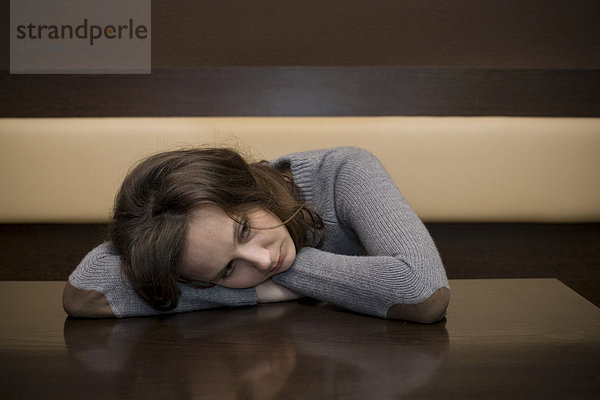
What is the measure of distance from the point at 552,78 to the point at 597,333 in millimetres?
835

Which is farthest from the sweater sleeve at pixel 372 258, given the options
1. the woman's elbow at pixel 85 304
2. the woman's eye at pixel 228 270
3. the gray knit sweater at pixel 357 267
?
the woman's elbow at pixel 85 304

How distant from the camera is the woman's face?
846mm

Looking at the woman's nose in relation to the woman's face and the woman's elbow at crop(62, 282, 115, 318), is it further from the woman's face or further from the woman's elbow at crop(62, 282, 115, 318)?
the woman's elbow at crop(62, 282, 115, 318)

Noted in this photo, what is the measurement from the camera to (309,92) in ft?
4.78

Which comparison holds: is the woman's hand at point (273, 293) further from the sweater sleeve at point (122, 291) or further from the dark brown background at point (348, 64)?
the dark brown background at point (348, 64)

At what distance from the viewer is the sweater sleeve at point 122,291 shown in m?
0.92

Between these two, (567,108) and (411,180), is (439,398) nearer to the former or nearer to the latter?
(411,180)

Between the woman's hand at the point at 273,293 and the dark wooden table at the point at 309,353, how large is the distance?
2 centimetres

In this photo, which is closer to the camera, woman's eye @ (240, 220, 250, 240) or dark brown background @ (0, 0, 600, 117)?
woman's eye @ (240, 220, 250, 240)

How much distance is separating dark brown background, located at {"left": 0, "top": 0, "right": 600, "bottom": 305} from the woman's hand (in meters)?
0.58

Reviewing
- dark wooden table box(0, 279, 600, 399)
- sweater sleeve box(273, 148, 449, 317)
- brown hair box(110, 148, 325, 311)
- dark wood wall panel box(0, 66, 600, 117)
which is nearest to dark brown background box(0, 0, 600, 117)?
dark wood wall panel box(0, 66, 600, 117)

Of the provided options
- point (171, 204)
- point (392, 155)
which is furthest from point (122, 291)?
point (392, 155)

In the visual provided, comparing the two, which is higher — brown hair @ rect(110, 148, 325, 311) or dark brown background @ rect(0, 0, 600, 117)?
dark brown background @ rect(0, 0, 600, 117)

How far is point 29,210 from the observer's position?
4.70 feet
